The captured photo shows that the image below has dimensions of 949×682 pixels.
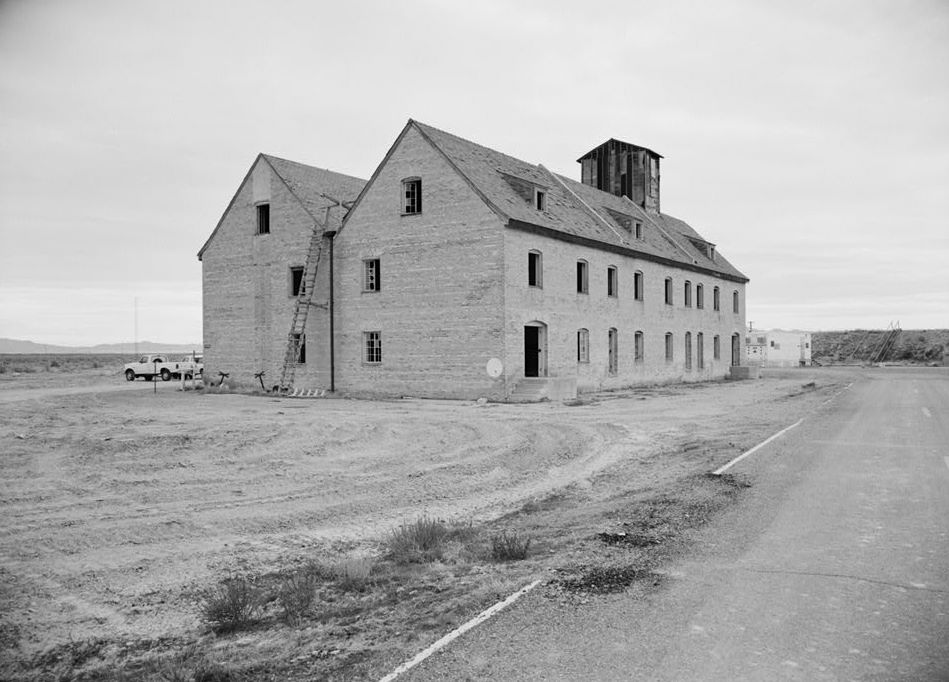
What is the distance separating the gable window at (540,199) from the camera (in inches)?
→ 1151

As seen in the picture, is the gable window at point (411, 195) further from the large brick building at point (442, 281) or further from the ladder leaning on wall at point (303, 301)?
the ladder leaning on wall at point (303, 301)

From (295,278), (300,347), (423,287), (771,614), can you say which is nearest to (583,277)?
(423,287)

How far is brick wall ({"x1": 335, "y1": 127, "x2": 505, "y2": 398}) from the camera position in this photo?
25812 millimetres

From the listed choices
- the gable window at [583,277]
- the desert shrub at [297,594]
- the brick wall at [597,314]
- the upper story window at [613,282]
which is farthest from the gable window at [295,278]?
the desert shrub at [297,594]

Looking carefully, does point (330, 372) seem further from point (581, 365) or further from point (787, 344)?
point (787, 344)

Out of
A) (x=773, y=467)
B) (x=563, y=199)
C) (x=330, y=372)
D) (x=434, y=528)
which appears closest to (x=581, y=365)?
(x=563, y=199)

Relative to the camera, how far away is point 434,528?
7.48 metres

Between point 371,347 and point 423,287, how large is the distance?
3721 millimetres

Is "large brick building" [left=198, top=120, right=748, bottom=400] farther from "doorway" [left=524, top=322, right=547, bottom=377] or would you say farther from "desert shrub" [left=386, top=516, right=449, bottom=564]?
"desert shrub" [left=386, top=516, right=449, bottom=564]

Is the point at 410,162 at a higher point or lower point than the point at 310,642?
higher

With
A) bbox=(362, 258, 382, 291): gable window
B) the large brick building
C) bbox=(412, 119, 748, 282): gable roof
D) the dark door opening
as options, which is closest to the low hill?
bbox=(412, 119, 748, 282): gable roof

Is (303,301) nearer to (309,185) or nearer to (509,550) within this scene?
(309,185)

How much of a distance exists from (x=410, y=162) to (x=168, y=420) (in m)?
14.3

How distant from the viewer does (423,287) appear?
27375 mm
